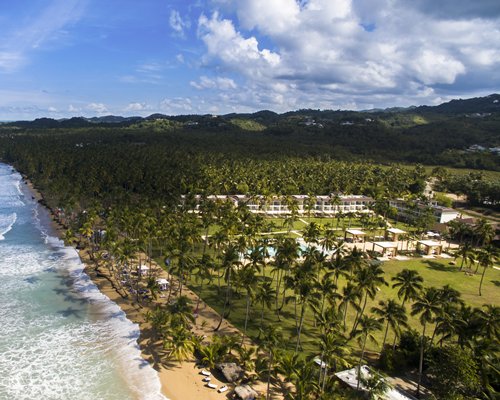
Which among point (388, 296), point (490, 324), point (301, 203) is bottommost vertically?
point (388, 296)

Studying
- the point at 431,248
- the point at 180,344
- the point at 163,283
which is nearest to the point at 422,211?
the point at 431,248

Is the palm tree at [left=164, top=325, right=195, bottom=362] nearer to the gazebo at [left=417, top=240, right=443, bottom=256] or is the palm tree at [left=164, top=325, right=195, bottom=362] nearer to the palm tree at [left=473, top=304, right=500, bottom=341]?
the palm tree at [left=473, top=304, right=500, bottom=341]

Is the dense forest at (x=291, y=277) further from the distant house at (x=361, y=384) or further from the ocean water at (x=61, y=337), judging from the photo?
the ocean water at (x=61, y=337)

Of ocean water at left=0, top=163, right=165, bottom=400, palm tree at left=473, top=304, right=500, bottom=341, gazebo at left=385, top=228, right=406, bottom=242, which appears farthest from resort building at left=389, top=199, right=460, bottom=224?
ocean water at left=0, top=163, right=165, bottom=400

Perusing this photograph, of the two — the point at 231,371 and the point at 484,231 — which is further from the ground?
the point at 484,231

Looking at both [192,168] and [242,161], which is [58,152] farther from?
[242,161]

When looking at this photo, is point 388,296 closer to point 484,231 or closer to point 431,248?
point 431,248

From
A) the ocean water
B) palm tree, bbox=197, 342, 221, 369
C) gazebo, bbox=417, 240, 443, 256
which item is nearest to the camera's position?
the ocean water
